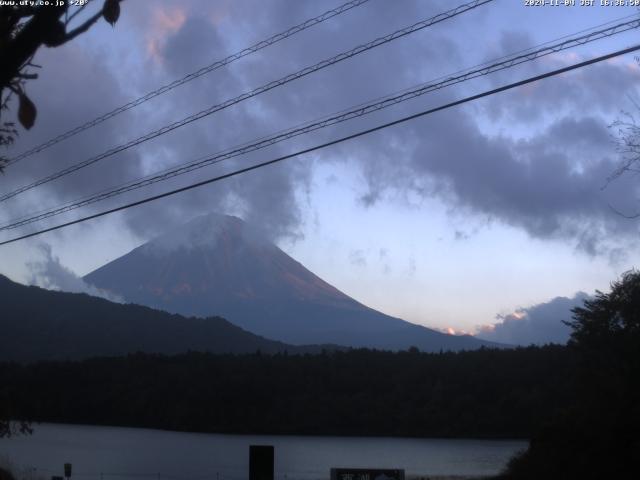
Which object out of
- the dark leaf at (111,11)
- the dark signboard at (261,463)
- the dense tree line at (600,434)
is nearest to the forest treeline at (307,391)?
the dense tree line at (600,434)

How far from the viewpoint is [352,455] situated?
234 feet

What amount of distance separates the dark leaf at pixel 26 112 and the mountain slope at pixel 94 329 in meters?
136

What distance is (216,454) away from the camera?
239 ft

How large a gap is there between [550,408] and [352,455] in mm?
20665

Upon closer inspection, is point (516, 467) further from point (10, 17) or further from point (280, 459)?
point (280, 459)

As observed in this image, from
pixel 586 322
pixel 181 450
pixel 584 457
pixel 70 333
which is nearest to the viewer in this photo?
pixel 584 457

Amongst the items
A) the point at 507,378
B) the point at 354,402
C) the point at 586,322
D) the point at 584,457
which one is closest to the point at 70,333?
the point at 354,402

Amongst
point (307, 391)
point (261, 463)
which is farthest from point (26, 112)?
point (307, 391)

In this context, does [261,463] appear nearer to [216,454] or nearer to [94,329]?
[216,454]

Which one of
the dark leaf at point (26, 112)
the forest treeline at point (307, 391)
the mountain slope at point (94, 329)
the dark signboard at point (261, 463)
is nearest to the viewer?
the dark leaf at point (26, 112)

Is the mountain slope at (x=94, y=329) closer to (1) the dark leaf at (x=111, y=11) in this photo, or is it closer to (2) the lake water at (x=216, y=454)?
(2) the lake water at (x=216, y=454)

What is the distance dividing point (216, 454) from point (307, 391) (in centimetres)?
3063

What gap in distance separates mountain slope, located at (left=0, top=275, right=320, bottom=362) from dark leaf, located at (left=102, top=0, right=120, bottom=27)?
13602 centimetres

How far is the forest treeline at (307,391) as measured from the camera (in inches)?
3573
